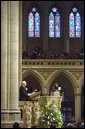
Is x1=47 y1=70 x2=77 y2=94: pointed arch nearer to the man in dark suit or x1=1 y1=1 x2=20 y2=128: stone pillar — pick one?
x1=1 y1=1 x2=20 y2=128: stone pillar

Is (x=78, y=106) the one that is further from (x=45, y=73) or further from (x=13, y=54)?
(x=13, y=54)

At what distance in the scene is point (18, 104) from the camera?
71.6 feet

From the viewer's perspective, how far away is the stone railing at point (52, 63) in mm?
45719

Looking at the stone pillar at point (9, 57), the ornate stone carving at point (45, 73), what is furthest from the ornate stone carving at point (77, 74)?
the stone pillar at point (9, 57)

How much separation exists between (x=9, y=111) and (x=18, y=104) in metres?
1.14

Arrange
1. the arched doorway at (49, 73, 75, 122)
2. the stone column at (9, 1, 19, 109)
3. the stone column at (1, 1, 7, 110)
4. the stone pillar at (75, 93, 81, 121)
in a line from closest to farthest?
the stone column at (1, 1, 7, 110), the stone column at (9, 1, 19, 109), the stone pillar at (75, 93, 81, 121), the arched doorway at (49, 73, 75, 122)

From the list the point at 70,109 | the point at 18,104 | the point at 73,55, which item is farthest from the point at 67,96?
the point at 18,104

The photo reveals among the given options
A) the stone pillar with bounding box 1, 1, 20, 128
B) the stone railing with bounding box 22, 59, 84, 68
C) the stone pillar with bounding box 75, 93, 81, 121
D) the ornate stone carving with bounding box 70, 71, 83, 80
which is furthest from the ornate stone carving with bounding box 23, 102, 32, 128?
the stone pillar with bounding box 75, 93, 81, 121

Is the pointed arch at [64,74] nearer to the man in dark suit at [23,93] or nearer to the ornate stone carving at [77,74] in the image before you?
the ornate stone carving at [77,74]

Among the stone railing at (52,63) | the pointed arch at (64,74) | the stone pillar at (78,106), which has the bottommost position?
the stone pillar at (78,106)

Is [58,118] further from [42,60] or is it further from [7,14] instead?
[42,60]

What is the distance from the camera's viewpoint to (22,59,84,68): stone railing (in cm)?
4572

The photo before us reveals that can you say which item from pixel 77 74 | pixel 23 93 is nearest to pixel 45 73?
pixel 77 74

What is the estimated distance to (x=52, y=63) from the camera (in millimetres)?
45969
